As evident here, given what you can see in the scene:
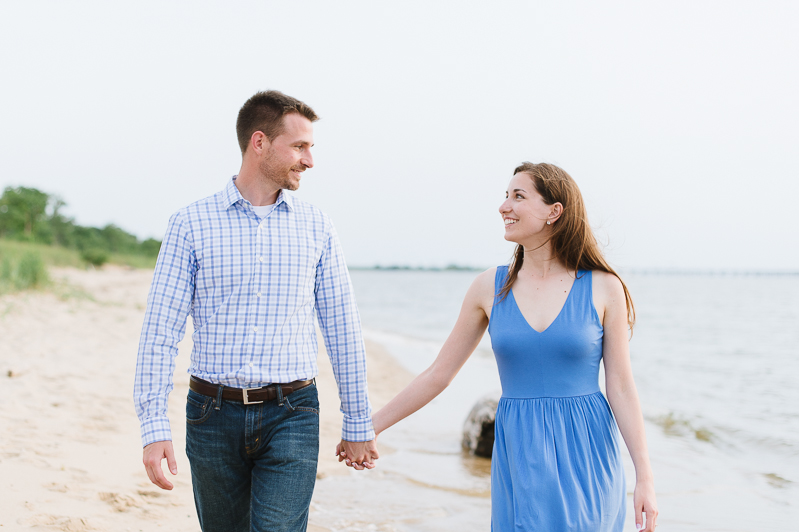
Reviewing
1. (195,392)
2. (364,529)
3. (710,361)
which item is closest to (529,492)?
(195,392)

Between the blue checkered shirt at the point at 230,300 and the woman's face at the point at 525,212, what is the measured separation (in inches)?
34.0

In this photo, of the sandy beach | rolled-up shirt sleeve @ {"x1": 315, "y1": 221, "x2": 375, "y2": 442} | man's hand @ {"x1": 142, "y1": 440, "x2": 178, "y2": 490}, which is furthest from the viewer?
the sandy beach

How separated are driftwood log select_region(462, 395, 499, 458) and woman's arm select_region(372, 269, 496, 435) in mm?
3930

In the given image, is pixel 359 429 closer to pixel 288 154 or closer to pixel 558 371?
pixel 558 371

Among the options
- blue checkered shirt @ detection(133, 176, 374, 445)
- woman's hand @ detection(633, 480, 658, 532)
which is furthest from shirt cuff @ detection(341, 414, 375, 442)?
woman's hand @ detection(633, 480, 658, 532)

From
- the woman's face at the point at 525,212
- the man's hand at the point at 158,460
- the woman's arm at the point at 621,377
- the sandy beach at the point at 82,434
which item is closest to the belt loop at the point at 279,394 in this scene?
the man's hand at the point at 158,460

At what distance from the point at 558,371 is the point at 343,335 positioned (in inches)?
37.1

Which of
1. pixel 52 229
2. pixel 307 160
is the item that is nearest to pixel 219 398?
pixel 307 160

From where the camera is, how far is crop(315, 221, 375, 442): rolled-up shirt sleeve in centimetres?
287

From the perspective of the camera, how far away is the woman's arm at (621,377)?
2596mm

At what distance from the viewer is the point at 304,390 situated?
2689mm

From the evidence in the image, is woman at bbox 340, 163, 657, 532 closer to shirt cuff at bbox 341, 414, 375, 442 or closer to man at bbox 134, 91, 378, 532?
shirt cuff at bbox 341, 414, 375, 442

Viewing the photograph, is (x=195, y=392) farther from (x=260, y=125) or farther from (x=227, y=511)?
(x=260, y=125)

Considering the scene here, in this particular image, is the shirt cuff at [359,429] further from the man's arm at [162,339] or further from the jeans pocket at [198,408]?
the man's arm at [162,339]
